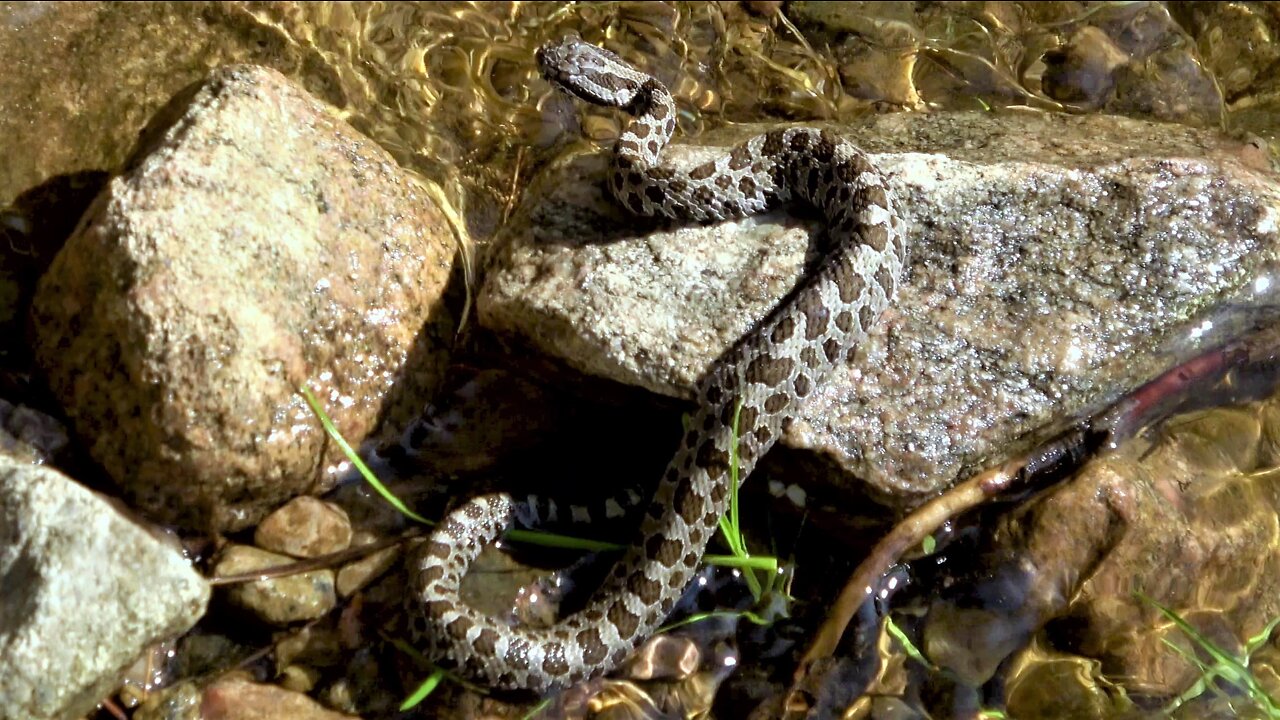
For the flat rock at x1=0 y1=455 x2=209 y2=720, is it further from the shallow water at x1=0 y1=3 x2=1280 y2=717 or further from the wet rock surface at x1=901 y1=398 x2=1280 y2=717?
the wet rock surface at x1=901 y1=398 x2=1280 y2=717

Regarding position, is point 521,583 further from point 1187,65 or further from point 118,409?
point 1187,65

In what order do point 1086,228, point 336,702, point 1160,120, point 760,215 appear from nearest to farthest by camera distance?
point 336,702 < point 1086,228 < point 760,215 < point 1160,120

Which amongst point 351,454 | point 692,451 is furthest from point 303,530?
point 692,451

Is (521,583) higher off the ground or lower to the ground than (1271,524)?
lower

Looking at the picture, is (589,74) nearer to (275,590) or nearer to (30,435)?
(275,590)

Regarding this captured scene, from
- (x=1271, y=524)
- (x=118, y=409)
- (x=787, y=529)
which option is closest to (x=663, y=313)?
Answer: (x=787, y=529)

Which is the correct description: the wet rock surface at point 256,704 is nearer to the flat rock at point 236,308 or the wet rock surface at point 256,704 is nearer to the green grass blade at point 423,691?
the green grass blade at point 423,691

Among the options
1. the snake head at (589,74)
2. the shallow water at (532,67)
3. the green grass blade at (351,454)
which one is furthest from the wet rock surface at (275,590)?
the snake head at (589,74)
